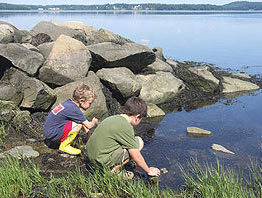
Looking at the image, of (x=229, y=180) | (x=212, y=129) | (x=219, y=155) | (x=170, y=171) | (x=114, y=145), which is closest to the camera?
(x=229, y=180)

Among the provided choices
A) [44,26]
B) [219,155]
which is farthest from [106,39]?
[219,155]

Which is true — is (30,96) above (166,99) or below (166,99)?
above

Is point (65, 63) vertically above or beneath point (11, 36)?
beneath

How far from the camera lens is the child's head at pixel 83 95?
5.39 m

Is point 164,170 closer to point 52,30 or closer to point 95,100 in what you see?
point 95,100

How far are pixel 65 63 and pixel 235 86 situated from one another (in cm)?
776

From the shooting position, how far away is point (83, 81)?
8.48 meters

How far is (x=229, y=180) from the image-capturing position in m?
4.20

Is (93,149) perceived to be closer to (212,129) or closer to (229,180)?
(229,180)

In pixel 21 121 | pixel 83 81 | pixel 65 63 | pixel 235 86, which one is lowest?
pixel 235 86

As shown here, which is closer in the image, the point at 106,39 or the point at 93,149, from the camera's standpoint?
the point at 93,149

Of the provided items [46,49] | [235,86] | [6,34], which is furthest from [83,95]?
[235,86]

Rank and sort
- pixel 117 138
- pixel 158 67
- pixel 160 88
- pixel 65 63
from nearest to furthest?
pixel 117 138 → pixel 65 63 → pixel 160 88 → pixel 158 67

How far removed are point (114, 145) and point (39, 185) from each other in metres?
1.23
